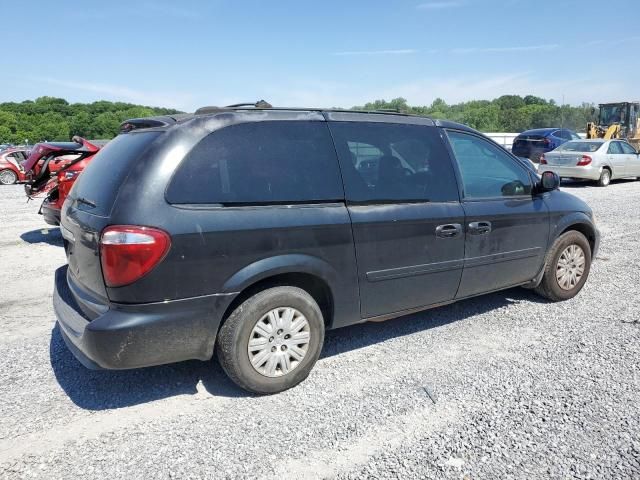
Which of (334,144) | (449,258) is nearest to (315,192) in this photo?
(334,144)

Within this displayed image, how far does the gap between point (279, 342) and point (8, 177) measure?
20.2 meters

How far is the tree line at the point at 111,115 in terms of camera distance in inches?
1962

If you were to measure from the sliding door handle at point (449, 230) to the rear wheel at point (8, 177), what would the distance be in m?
20.3

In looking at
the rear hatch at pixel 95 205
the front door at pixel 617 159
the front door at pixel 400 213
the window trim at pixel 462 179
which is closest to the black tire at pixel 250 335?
the front door at pixel 400 213

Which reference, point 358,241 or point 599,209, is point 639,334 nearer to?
point 358,241

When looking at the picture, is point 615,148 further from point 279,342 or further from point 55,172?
point 279,342

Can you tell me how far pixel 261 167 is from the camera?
3137 mm

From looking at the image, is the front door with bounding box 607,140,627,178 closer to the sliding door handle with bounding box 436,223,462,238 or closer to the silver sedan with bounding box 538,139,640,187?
the silver sedan with bounding box 538,139,640,187

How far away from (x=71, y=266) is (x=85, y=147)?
5.29m

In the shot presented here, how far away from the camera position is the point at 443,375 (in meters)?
3.49

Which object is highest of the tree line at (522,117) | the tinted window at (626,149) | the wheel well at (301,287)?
the tree line at (522,117)

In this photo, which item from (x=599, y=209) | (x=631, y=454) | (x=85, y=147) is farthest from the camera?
(x=599, y=209)

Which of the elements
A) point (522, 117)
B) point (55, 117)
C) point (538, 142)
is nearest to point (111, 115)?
point (55, 117)

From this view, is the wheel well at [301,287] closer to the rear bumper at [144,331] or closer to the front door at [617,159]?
the rear bumper at [144,331]
